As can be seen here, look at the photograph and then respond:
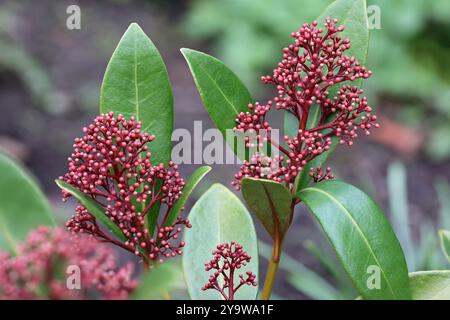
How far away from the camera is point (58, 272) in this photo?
1.04m

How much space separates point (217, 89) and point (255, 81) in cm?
365

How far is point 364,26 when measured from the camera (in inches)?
44.8

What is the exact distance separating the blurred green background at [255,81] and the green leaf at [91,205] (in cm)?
260

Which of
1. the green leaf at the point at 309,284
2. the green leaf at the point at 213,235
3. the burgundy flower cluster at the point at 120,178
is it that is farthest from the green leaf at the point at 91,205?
the green leaf at the point at 309,284

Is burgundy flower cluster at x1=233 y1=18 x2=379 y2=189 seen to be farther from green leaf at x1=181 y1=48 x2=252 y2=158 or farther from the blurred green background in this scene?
the blurred green background

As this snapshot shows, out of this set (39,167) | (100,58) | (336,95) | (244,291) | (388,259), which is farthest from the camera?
(100,58)

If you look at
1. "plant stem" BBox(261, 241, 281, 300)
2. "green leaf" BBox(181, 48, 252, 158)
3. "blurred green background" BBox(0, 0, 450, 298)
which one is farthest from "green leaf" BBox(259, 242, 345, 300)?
"green leaf" BBox(181, 48, 252, 158)

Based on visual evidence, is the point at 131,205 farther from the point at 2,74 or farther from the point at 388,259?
the point at 2,74

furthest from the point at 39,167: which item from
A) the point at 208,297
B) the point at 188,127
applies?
the point at 208,297

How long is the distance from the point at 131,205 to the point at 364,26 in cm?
49

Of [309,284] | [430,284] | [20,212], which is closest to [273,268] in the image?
[430,284]

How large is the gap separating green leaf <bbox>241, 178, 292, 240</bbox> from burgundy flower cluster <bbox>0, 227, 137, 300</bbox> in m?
0.22

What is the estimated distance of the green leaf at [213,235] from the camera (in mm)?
1226

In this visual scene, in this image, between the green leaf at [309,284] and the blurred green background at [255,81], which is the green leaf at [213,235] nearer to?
the green leaf at [309,284]
